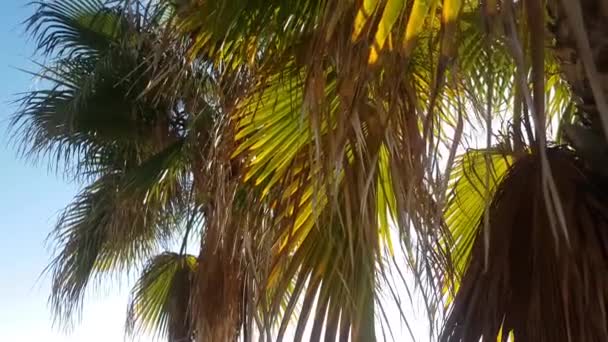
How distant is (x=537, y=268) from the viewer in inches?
77.2

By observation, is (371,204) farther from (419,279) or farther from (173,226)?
(173,226)

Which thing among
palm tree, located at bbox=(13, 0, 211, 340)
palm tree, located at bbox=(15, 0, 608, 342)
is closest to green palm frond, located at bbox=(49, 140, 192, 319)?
palm tree, located at bbox=(13, 0, 211, 340)

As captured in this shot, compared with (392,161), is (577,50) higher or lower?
higher

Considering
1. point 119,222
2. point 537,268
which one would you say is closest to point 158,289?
point 119,222

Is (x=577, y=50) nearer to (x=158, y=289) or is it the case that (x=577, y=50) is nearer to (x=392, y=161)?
(x=392, y=161)

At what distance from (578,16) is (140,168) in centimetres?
350

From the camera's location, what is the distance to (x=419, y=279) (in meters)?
1.66

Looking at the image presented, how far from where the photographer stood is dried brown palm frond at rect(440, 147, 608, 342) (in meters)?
1.87

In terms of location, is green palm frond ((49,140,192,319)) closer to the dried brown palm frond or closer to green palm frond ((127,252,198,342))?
green palm frond ((127,252,198,342))

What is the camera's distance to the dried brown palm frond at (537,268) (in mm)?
1868

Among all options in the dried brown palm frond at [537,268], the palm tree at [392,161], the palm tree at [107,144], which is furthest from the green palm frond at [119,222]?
the dried brown palm frond at [537,268]

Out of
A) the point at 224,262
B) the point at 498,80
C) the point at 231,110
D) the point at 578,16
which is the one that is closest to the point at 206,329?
the point at 224,262

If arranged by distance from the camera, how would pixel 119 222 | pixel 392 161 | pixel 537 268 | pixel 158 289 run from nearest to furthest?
pixel 392 161 < pixel 537 268 < pixel 119 222 < pixel 158 289

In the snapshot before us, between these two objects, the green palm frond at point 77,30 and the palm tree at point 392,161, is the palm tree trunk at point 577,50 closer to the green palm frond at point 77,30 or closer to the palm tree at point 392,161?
the palm tree at point 392,161
